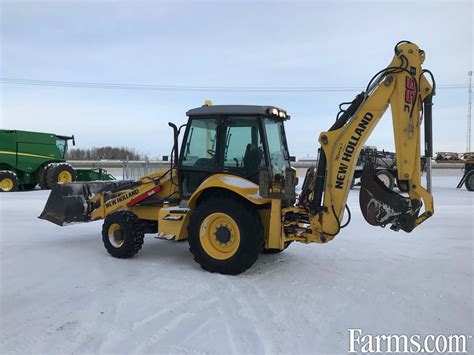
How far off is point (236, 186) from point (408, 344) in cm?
274

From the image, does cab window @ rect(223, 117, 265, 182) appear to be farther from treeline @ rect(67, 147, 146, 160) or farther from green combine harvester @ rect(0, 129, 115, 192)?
treeline @ rect(67, 147, 146, 160)

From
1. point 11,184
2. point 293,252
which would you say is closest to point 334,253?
point 293,252

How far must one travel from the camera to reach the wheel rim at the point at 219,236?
5.45 metres

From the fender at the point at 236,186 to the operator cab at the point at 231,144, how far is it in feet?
0.51

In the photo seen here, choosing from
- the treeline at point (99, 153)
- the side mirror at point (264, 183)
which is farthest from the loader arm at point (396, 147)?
the treeline at point (99, 153)

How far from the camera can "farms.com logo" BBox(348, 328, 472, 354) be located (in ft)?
11.4

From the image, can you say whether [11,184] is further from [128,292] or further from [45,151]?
[128,292]

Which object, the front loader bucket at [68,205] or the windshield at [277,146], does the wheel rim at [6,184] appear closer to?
the front loader bucket at [68,205]

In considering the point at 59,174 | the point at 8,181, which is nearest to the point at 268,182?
the point at 59,174

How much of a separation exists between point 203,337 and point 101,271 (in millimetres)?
2542

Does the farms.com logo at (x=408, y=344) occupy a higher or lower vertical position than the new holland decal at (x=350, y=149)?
lower

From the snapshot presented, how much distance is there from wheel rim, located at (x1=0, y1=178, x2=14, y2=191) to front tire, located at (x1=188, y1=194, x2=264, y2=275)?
15.1 meters

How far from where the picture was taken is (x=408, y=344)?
3.58 meters

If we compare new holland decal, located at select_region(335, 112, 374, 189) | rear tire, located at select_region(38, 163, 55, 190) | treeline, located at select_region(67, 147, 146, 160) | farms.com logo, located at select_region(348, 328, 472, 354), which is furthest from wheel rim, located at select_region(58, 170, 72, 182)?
treeline, located at select_region(67, 147, 146, 160)
